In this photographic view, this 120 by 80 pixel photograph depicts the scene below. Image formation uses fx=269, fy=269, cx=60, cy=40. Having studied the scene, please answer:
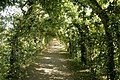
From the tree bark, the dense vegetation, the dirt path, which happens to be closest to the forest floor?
the dirt path

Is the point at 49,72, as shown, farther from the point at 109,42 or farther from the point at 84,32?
the point at 109,42

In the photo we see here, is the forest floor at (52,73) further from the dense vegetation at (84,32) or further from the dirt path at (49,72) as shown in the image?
the dense vegetation at (84,32)

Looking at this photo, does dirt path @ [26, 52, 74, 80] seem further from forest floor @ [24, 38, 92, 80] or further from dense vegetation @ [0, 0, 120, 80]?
dense vegetation @ [0, 0, 120, 80]

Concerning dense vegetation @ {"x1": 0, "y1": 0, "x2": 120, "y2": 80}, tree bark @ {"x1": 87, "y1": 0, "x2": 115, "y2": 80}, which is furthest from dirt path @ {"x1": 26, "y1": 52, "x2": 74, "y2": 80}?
tree bark @ {"x1": 87, "y1": 0, "x2": 115, "y2": 80}

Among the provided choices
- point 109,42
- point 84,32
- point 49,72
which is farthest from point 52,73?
point 109,42

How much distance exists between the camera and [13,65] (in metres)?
13.7

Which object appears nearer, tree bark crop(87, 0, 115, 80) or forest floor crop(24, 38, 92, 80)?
tree bark crop(87, 0, 115, 80)

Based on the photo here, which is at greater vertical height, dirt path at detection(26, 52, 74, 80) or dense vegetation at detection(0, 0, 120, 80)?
dense vegetation at detection(0, 0, 120, 80)

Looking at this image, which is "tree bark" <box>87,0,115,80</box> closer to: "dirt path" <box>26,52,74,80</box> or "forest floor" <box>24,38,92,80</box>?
"forest floor" <box>24,38,92,80</box>

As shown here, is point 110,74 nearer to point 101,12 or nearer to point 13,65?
point 101,12

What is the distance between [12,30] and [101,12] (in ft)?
19.7

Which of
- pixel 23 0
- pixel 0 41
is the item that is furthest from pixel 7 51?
pixel 23 0

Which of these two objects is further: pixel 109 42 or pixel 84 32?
Answer: pixel 84 32

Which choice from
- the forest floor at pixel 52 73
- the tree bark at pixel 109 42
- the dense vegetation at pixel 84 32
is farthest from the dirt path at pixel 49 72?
the tree bark at pixel 109 42
